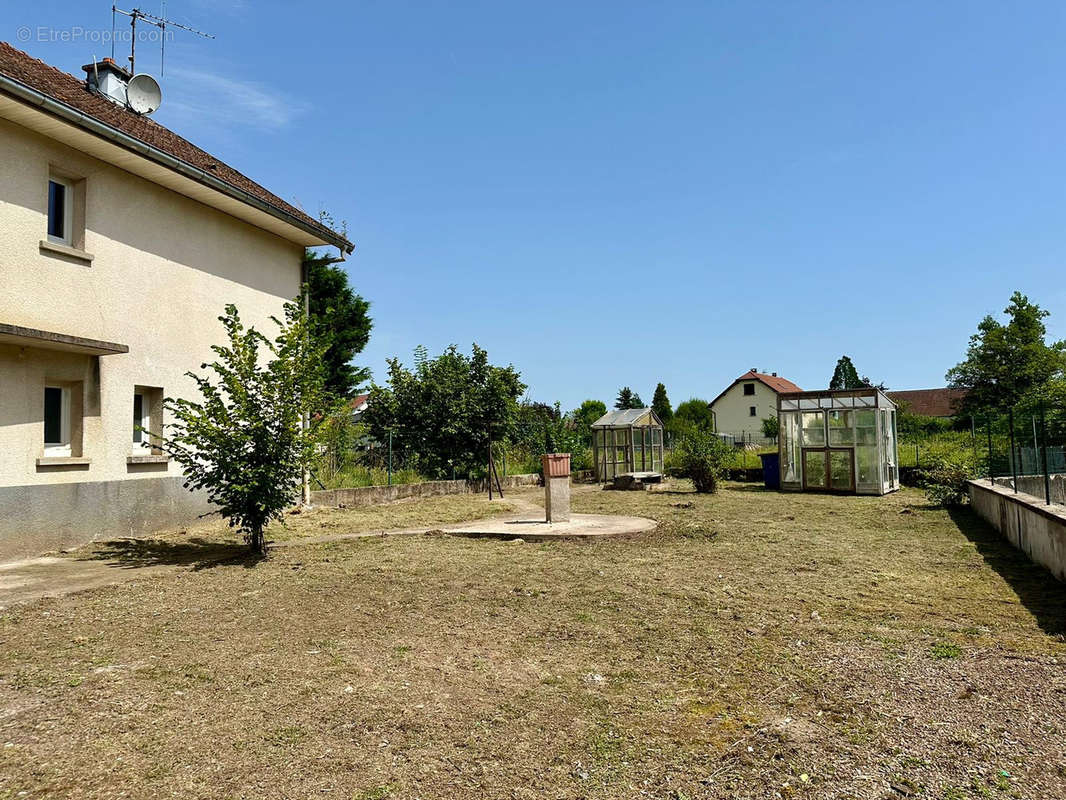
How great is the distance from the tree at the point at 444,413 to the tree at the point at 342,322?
742 centimetres

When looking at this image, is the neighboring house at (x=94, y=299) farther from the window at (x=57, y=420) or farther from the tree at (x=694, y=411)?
the tree at (x=694, y=411)

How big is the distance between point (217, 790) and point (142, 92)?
14.6m

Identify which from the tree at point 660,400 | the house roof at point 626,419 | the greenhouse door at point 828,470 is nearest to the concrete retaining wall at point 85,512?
the house roof at point 626,419

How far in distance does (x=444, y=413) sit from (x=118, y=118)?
11.5 metres

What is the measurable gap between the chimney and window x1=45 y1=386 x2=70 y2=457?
6785mm

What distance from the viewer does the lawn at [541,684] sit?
3115mm

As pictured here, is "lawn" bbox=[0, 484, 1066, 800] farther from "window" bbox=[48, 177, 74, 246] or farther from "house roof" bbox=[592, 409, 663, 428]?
"house roof" bbox=[592, 409, 663, 428]

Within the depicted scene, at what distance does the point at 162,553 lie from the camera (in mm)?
9125

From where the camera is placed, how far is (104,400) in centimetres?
958

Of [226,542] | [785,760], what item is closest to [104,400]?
[226,542]

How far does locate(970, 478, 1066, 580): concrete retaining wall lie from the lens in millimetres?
7461

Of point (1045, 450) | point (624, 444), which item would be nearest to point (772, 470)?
point (624, 444)

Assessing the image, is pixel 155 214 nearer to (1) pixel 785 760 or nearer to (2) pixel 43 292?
(2) pixel 43 292

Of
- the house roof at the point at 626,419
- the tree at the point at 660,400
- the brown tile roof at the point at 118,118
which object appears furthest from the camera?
the tree at the point at 660,400
